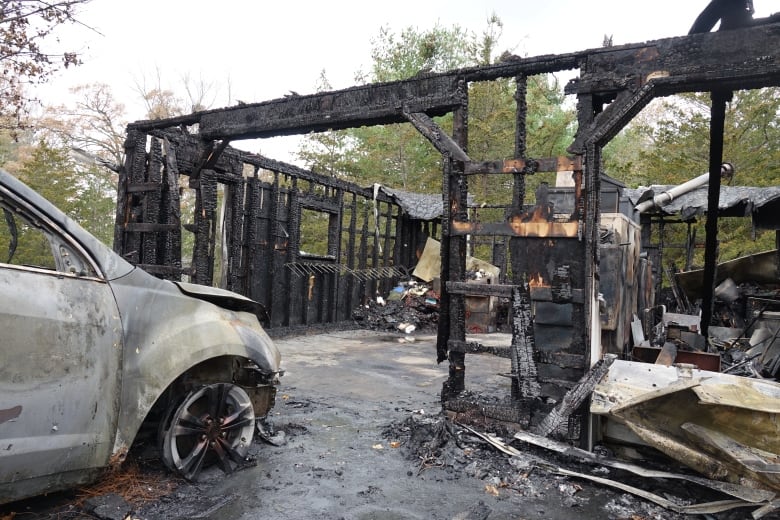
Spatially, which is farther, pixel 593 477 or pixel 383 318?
pixel 383 318

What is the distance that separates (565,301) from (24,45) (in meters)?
9.58

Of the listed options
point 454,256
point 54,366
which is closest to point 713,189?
point 454,256

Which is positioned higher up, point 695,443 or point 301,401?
point 695,443

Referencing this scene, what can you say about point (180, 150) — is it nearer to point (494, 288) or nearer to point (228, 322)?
point (228, 322)

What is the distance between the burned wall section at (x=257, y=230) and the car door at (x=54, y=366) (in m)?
3.80

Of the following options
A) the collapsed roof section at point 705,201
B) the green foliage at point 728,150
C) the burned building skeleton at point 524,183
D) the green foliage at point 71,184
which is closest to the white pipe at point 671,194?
the collapsed roof section at point 705,201

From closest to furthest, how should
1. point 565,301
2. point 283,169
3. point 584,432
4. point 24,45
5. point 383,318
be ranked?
1. point 584,432
2. point 565,301
3. point 24,45
4. point 283,169
5. point 383,318

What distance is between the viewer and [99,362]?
2.72 meters

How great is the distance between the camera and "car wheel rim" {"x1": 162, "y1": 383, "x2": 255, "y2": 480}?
3262 millimetres

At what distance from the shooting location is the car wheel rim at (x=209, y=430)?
10.7ft

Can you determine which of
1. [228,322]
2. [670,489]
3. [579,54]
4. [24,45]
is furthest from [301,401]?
[24,45]

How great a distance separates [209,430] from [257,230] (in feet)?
25.1

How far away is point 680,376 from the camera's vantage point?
3.96 metres

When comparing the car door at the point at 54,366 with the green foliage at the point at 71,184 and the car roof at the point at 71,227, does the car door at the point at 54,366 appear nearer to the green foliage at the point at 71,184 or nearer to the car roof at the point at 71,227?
the car roof at the point at 71,227
